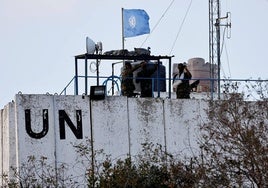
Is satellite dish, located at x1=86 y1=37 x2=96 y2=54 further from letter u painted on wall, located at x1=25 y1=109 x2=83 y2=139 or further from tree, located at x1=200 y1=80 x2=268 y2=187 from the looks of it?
tree, located at x1=200 y1=80 x2=268 y2=187

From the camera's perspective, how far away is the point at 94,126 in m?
23.5

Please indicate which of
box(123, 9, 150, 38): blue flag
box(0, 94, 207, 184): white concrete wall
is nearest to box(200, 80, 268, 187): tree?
box(0, 94, 207, 184): white concrete wall

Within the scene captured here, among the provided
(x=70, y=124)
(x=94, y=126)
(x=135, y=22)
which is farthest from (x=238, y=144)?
(x=135, y=22)

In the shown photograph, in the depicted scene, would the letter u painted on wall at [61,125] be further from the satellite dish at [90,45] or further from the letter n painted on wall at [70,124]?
the satellite dish at [90,45]

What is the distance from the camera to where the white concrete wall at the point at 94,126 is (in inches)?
904

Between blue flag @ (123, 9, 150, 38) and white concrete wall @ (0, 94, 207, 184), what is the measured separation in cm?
332

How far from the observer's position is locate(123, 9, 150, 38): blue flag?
87.4ft

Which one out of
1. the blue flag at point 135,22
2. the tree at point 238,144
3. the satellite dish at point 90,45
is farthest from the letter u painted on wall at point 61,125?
the blue flag at point 135,22

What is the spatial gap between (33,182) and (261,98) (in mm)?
6285

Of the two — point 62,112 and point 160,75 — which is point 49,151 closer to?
point 62,112

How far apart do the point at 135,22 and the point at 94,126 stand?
4.70 meters

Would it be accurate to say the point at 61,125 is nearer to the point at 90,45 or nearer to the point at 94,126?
the point at 94,126

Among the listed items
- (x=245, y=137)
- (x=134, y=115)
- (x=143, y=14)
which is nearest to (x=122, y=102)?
(x=134, y=115)

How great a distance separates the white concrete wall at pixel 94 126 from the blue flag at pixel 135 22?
10.9 feet
